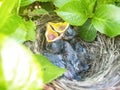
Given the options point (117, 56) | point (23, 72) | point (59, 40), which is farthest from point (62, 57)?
point (23, 72)

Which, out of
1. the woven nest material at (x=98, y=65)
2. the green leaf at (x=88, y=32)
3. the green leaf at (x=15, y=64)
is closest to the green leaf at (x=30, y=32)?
the woven nest material at (x=98, y=65)

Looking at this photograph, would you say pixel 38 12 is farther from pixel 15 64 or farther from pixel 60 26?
pixel 15 64

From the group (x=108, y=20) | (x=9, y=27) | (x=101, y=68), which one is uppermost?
(x=108, y=20)

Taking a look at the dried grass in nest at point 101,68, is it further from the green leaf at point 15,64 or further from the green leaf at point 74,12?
the green leaf at point 15,64

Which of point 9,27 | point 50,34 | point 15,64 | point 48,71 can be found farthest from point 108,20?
point 15,64

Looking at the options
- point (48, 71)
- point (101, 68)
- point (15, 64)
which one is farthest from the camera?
point (101, 68)

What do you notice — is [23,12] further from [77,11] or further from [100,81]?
[100,81]

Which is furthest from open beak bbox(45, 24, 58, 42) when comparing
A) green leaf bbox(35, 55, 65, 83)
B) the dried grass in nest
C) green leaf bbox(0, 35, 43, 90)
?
green leaf bbox(0, 35, 43, 90)
